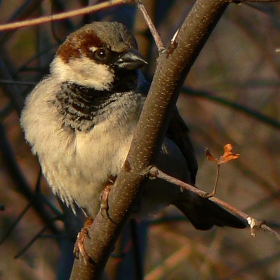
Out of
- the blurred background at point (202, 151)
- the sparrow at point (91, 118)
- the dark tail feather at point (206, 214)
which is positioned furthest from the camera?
the blurred background at point (202, 151)

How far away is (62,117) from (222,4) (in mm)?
1259

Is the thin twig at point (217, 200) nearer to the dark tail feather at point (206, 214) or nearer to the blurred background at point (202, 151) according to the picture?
the dark tail feather at point (206, 214)

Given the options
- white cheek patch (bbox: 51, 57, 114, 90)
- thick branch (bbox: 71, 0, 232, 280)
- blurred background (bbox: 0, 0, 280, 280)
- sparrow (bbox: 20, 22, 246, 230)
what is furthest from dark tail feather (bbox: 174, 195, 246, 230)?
thick branch (bbox: 71, 0, 232, 280)

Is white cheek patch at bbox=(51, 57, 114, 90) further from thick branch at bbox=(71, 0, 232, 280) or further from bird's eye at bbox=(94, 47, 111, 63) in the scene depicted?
thick branch at bbox=(71, 0, 232, 280)

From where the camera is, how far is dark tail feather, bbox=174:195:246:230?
136 inches

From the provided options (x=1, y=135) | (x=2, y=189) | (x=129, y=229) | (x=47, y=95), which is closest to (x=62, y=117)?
(x=47, y=95)

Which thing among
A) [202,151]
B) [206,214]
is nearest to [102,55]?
[206,214]

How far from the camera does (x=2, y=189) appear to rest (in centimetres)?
470

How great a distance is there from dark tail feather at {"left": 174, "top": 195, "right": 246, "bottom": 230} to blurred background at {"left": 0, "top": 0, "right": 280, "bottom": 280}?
24cm

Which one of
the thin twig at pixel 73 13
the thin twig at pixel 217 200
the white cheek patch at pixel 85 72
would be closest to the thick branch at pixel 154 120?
the thin twig at pixel 217 200

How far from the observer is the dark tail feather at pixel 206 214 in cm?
346

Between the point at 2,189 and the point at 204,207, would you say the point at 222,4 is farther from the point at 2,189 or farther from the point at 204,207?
the point at 2,189

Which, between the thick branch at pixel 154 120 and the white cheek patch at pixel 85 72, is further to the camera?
the white cheek patch at pixel 85 72

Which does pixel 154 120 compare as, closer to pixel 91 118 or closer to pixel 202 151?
pixel 91 118
